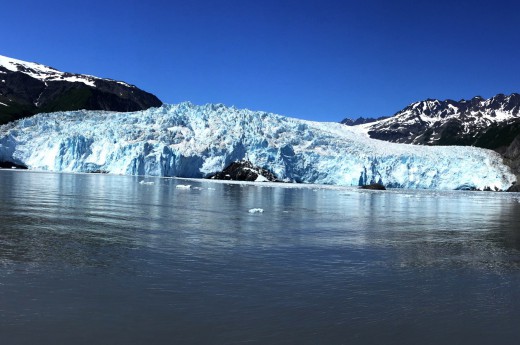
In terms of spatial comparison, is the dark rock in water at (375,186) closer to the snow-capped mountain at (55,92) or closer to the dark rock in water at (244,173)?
the dark rock in water at (244,173)

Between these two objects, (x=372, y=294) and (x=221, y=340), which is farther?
(x=372, y=294)

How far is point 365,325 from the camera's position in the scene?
5.12m

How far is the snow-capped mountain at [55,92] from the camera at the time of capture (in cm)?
11156

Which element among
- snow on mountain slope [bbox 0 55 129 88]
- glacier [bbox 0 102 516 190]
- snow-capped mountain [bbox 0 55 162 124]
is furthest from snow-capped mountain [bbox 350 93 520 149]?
snow on mountain slope [bbox 0 55 129 88]

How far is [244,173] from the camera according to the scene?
42.7 metres

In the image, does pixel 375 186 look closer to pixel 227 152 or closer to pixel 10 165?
pixel 227 152

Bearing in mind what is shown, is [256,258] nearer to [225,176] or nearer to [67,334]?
[67,334]

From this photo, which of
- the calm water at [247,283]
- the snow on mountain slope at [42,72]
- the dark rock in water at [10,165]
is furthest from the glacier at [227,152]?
the snow on mountain slope at [42,72]

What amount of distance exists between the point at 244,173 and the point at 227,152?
254 cm

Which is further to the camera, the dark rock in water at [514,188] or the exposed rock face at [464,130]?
the exposed rock face at [464,130]

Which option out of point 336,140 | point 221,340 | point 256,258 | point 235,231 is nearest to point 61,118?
point 336,140

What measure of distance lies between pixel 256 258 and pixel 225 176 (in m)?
34.7

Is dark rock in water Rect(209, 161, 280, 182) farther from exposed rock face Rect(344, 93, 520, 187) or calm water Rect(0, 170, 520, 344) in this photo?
exposed rock face Rect(344, 93, 520, 187)

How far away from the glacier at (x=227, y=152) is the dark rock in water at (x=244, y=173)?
1.76ft
